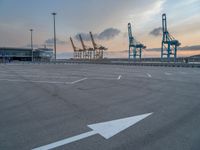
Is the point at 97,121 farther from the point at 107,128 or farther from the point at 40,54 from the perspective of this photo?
the point at 40,54

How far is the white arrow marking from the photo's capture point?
329 cm

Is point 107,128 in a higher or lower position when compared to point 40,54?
lower

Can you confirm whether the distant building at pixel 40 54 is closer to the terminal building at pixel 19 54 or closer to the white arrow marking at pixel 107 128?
Answer: the terminal building at pixel 19 54

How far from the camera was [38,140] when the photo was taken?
11.1 feet

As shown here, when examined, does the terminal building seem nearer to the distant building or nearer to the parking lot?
the distant building

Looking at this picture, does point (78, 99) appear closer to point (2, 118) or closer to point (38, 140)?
point (2, 118)

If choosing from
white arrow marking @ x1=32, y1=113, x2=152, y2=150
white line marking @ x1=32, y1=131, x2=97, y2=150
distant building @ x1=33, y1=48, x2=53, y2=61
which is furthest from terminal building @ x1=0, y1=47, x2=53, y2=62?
white line marking @ x1=32, y1=131, x2=97, y2=150

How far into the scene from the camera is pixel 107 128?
3.95 meters

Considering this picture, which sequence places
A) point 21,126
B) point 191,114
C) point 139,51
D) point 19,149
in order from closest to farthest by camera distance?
point 19,149 → point 21,126 → point 191,114 → point 139,51

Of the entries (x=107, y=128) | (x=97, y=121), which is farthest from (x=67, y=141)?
(x=97, y=121)

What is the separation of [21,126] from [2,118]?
0.94 m

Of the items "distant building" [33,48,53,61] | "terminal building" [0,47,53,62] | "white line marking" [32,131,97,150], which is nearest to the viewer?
"white line marking" [32,131,97,150]

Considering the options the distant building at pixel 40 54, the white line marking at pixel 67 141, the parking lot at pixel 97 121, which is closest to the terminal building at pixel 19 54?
the distant building at pixel 40 54

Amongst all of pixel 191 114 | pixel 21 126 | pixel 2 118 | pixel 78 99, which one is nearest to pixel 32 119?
pixel 21 126
